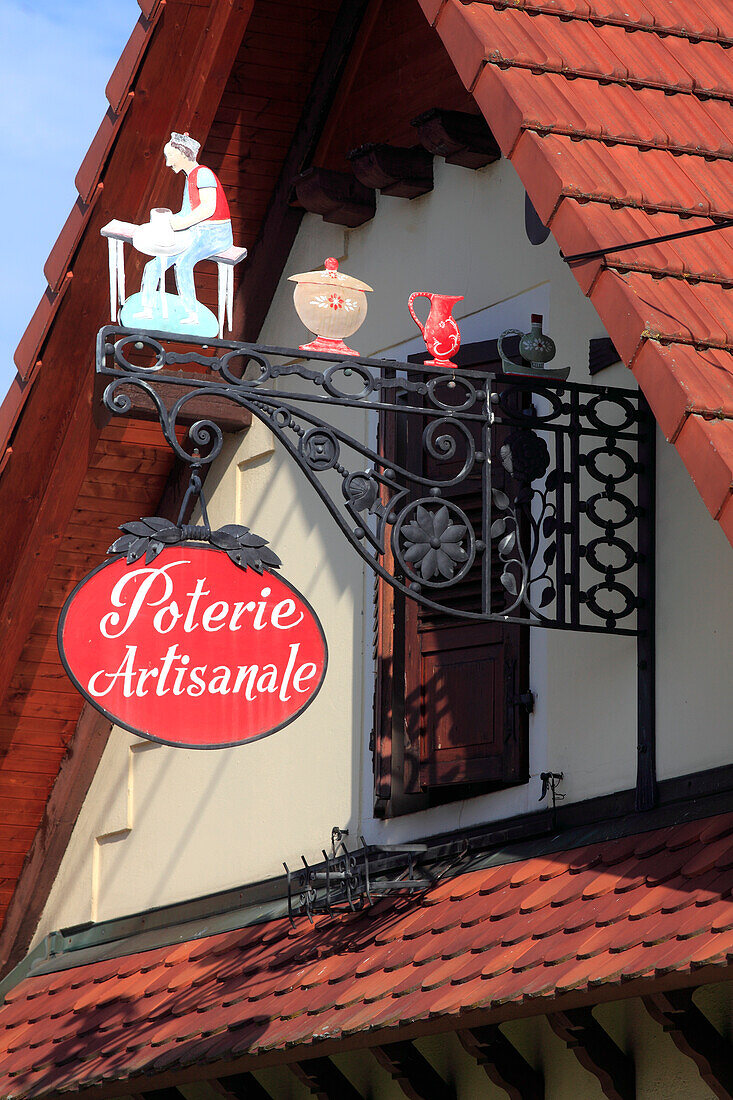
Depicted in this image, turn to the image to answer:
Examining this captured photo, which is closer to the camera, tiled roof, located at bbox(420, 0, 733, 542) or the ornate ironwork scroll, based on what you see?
tiled roof, located at bbox(420, 0, 733, 542)

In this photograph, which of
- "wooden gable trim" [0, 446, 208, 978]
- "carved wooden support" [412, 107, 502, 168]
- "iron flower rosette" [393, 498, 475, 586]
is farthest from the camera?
"wooden gable trim" [0, 446, 208, 978]

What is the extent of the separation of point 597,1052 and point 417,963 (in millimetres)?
757

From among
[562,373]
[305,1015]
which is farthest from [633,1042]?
[562,373]

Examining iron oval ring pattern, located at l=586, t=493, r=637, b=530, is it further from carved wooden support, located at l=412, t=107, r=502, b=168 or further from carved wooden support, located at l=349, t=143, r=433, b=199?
carved wooden support, located at l=349, t=143, r=433, b=199

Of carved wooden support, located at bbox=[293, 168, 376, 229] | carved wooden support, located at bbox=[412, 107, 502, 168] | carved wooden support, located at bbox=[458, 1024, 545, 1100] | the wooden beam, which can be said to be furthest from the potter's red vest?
carved wooden support, located at bbox=[458, 1024, 545, 1100]

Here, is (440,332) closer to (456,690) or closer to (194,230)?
(194,230)

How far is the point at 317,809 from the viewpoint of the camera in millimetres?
8969

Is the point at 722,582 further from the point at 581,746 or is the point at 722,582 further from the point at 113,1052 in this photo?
the point at 113,1052

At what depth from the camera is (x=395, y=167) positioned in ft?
29.7

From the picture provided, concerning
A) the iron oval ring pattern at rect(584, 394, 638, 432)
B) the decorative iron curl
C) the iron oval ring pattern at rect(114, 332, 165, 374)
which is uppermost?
the iron oval ring pattern at rect(584, 394, 638, 432)

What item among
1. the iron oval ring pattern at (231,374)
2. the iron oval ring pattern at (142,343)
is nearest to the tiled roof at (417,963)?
the iron oval ring pattern at (231,374)

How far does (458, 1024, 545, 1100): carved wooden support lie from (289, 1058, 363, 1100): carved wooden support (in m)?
0.86

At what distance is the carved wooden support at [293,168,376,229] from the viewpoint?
9.44 m

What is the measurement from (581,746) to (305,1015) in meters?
1.42
